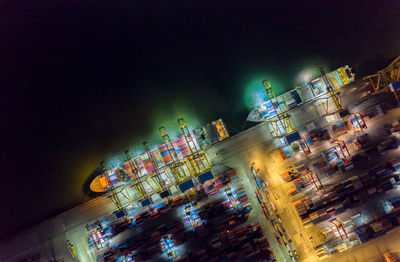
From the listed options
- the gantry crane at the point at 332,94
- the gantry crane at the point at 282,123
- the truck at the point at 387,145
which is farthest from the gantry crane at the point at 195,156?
the truck at the point at 387,145

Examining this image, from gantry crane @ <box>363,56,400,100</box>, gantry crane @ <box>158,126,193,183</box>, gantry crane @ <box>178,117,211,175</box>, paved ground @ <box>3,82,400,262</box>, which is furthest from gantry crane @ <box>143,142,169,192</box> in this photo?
gantry crane @ <box>363,56,400,100</box>

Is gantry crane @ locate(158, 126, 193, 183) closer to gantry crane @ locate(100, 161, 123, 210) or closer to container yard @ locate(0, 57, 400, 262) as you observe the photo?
container yard @ locate(0, 57, 400, 262)

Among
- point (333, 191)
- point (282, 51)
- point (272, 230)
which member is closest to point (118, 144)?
point (272, 230)

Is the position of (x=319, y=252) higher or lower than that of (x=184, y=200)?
lower

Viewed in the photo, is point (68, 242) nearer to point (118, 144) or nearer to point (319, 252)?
point (118, 144)

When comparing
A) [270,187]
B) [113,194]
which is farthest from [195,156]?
[113,194]

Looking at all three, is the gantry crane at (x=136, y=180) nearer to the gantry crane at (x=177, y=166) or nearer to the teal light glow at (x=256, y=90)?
the gantry crane at (x=177, y=166)

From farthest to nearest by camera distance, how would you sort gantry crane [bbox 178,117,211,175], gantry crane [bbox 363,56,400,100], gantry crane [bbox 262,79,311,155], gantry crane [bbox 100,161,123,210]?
gantry crane [bbox 100,161,123,210] → gantry crane [bbox 363,56,400,100] → gantry crane [bbox 178,117,211,175] → gantry crane [bbox 262,79,311,155]
